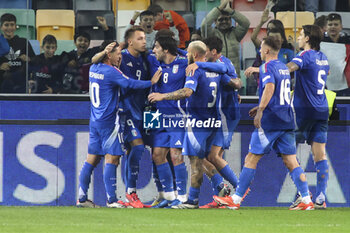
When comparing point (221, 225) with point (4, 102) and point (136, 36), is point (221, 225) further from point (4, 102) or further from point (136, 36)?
point (4, 102)

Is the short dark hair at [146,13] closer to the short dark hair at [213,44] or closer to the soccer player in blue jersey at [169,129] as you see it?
the soccer player in blue jersey at [169,129]

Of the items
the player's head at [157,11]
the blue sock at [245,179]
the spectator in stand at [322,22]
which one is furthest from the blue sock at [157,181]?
the spectator in stand at [322,22]

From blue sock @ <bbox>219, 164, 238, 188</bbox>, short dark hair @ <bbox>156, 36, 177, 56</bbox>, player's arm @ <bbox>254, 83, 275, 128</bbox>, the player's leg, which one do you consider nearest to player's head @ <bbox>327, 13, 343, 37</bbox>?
player's arm @ <bbox>254, 83, 275, 128</bbox>

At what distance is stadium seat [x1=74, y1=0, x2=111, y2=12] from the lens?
11.4 meters

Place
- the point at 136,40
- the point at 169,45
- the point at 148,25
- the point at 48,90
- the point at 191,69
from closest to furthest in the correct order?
the point at 191,69 → the point at 169,45 → the point at 136,40 → the point at 48,90 → the point at 148,25

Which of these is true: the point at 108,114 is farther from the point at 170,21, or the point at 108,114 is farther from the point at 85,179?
the point at 170,21

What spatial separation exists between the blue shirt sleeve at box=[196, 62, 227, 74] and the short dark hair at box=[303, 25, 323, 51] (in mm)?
1040

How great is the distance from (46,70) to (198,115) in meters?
2.18

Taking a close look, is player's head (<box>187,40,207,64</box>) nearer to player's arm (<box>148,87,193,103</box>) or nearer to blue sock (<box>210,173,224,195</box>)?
player's arm (<box>148,87,193,103</box>)

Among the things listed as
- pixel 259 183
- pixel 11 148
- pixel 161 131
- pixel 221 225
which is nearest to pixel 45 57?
pixel 11 148

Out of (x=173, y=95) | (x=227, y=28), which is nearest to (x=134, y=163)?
(x=173, y=95)

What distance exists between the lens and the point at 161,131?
9398 millimetres

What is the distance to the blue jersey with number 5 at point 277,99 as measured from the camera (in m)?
8.83

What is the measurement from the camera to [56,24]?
10.9 meters
